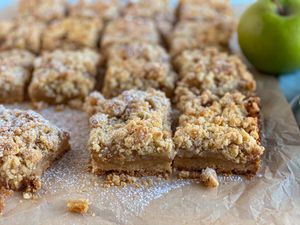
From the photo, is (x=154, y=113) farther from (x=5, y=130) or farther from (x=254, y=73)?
(x=254, y=73)

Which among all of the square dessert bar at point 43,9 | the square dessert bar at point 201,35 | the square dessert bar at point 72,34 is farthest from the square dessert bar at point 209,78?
the square dessert bar at point 43,9

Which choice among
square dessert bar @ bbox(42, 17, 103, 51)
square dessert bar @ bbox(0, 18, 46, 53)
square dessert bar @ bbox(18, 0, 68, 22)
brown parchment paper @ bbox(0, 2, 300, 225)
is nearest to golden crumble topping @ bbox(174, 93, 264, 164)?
brown parchment paper @ bbox(0, 2, 300, 225)

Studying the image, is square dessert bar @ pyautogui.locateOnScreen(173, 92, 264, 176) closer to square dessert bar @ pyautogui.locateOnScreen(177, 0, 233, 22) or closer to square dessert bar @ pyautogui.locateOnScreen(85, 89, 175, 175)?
square dessert bar @ pyautogui.locateOnScreen(85, 89, 175, 175)

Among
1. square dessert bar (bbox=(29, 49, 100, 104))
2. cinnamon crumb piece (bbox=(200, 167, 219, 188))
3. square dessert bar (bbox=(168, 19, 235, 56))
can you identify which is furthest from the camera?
square dessert bar (bbox=(168, 19, 235, 56))

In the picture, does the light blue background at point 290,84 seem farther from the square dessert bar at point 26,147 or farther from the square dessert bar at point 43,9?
the square dessert bar at point 43,9

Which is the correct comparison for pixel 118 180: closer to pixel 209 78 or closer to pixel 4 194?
pixel 4 194

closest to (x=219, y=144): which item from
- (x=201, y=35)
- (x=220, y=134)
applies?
(x=220, y=134)

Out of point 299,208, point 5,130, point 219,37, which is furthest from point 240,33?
point 5,130
